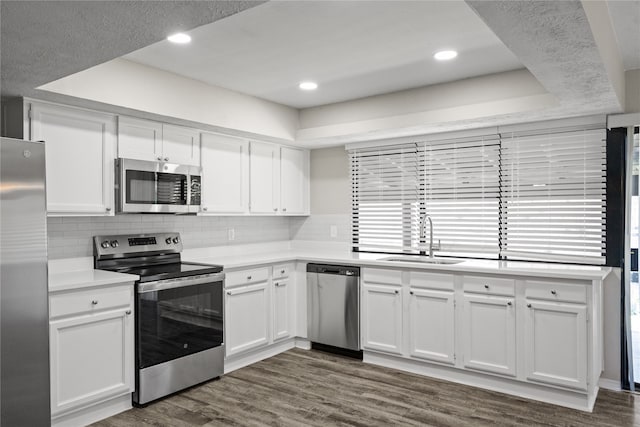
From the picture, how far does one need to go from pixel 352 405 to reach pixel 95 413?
175 cm

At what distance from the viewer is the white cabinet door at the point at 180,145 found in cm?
384

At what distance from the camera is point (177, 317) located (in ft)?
11.5

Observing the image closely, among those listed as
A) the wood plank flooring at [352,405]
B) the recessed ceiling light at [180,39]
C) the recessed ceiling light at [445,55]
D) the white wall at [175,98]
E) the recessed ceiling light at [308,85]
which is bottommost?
the wood plank flooring at [352,405]

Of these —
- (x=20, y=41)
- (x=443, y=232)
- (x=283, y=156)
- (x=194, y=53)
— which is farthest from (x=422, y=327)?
(x=20, y=41)

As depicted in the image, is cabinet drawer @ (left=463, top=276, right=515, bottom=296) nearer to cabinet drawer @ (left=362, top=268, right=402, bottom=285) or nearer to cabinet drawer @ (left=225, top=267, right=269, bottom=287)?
cabinet drawer @ (left=362, top=268, right=402, bottom=285)

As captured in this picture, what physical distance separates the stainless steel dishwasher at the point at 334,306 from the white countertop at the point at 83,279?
183 cm

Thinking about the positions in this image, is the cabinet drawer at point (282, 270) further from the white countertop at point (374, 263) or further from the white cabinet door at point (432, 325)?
the white cabinet door at point (432, 325)

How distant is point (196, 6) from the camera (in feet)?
5.81

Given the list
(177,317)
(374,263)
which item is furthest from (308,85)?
(177,317)

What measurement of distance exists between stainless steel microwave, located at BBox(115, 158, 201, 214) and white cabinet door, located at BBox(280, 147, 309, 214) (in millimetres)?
1219

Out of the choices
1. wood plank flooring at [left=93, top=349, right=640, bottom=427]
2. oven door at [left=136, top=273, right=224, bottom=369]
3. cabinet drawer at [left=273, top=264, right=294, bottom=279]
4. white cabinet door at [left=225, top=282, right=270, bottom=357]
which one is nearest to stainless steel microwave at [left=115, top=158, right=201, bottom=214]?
oven door at [left=136, top=273, right=224, bottom=369]

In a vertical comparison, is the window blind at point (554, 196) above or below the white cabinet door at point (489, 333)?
above

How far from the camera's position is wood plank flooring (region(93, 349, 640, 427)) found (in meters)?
3.09

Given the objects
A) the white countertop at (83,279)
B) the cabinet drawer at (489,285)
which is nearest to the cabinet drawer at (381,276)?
the cabinet drawer at (489,285)
